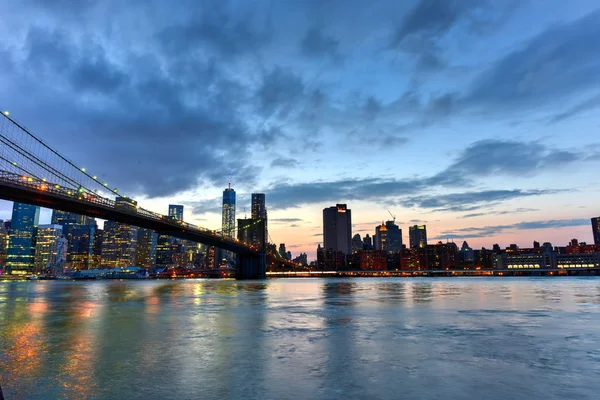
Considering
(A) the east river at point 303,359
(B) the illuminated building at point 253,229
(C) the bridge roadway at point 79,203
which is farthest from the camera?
(B) the illuminated building at point 253,229

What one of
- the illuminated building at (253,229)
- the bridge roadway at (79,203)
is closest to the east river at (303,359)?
the bridge roadway at (79,203)

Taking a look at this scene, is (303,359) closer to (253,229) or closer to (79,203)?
(79,203)

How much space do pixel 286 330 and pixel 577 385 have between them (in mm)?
11879

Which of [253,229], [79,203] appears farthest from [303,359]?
[253,229]

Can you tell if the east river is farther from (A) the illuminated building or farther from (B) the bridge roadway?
(A) the illuminated building

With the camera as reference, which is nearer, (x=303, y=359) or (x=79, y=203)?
(x=303, y=359)

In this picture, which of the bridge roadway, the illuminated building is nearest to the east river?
the bridge roadway

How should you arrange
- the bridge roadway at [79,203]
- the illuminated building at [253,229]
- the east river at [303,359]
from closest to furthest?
the east river at [303,359] → the bridge roadway at [79,203] → the illuminated building at [253,229]

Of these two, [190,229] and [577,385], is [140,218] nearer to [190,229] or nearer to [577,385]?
[190,229]

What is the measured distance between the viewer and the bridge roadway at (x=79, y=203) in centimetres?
5062

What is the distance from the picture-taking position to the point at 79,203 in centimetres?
6038

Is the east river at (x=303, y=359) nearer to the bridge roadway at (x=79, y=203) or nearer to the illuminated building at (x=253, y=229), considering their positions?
the bridge roadway at (x=79, y=203)

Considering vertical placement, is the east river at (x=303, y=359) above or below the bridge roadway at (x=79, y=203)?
below

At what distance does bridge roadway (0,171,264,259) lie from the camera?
50.6 metres
